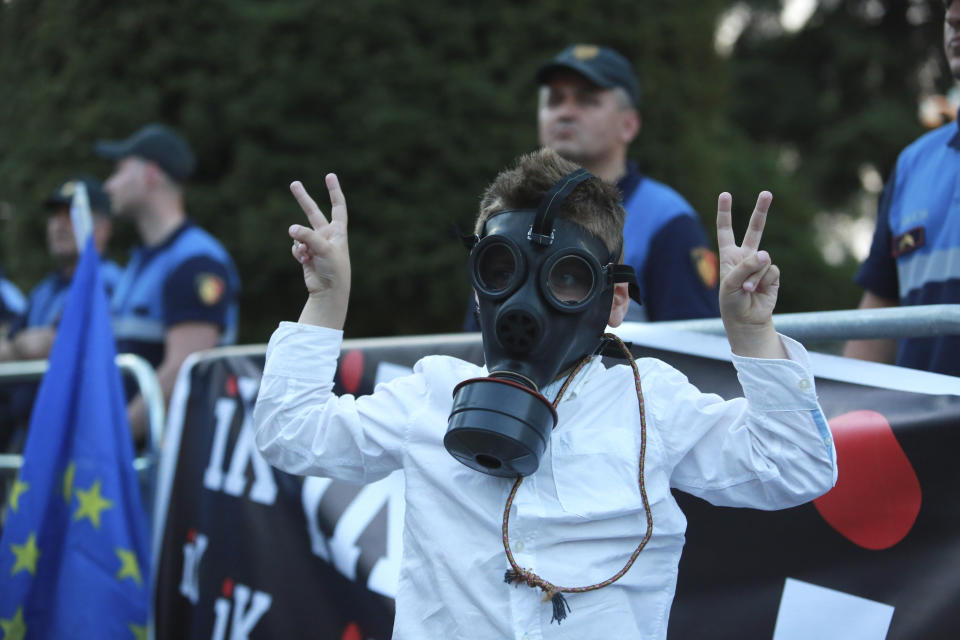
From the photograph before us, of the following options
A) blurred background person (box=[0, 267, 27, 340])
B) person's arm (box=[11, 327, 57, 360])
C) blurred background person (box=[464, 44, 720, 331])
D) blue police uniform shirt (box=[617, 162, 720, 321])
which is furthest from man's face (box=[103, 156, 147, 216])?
blue police uniform shirt (box=[617, 162, 720, 321])

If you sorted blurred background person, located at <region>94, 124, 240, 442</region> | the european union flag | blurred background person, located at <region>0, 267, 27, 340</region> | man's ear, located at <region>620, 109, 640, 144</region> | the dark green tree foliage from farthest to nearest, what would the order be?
the dark green tree foliage, blurred background person, located at <region>0, 267, 27, 340</region>, blurred background person, located at <region>94, 124, 240, 442</region>, man's ear, located at <region>620, 109, 640, 144</region>, the european union flag

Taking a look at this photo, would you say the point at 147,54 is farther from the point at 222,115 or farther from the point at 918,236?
the point at 918,236

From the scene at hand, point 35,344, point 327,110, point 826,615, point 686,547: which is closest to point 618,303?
A: point 686,547

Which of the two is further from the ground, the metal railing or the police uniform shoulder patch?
the police uniform shoulder patch

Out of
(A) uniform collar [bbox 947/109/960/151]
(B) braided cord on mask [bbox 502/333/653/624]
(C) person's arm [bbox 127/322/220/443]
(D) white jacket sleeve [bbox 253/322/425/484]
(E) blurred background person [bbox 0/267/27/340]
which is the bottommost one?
(E) blurred background person [bbox 0/267/27/340]

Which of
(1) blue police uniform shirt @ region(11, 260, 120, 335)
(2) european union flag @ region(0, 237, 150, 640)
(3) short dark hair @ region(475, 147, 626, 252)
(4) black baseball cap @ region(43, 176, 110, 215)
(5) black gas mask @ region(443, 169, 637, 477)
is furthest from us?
(1) blue police uniform shirt @ region(11, 260, 120, 335)

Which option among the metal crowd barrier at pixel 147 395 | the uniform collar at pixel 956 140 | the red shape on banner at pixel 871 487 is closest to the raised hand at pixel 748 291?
the red shape on banner at pixel 871 487

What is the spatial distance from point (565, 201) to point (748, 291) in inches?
14.1

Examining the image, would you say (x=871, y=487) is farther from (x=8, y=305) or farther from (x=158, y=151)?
(x=8, y=305)

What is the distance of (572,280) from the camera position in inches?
64.1

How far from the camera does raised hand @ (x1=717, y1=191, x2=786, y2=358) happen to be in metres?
1.57

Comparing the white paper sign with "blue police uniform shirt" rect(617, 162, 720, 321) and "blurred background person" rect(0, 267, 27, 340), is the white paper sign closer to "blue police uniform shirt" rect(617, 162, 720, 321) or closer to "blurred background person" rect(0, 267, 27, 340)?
"blue police uniform shirt" rect(617, 162, 720, 321)

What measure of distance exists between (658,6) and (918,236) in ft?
16.3

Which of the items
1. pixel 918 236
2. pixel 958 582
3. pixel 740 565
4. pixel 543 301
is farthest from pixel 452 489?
pixel 918 236
